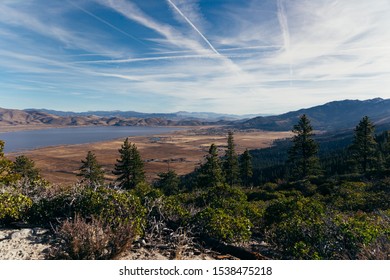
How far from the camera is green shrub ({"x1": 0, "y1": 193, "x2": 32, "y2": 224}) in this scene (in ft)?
27.9

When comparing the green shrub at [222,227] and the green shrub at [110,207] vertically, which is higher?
the green shrub at [110,207]

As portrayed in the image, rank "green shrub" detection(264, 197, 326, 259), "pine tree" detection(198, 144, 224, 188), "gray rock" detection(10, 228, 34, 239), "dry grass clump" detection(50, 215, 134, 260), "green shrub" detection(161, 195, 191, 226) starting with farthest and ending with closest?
"pine tree" detection(198, 144, 224, 188) < "green shrub" detection(161, 195, 191, 226) < "gray rock" detection(10, 228, 34, 239) < "green shrub" detection(264, 197, 326, 259) < "dry grass clump" detection(50, 215, 134, 260)

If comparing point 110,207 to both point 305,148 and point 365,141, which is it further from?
point 365,141

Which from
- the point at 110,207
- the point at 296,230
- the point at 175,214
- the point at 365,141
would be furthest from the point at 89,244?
the point at 365,141

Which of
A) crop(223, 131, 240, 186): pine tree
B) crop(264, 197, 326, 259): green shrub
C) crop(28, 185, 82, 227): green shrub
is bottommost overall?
crop(223, 131, 240, 186): pine tree

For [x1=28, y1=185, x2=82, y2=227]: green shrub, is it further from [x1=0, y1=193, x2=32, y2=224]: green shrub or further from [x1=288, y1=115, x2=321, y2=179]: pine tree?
[x1=288, y1=115, x2=321, y2=179]: pine tree

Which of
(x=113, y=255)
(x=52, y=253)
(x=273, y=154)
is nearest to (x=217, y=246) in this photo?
(x=113, y=255)

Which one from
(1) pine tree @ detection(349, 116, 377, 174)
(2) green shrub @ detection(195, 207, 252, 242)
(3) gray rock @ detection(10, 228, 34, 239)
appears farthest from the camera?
(1) pine tree @ detection(349, 116, 377, 174)

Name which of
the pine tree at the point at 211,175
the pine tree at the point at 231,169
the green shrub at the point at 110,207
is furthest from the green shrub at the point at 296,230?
the pine tree at the point at 231,169

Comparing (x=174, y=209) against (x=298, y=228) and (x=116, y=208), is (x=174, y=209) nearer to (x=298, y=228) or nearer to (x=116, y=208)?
(x=116, y=208)

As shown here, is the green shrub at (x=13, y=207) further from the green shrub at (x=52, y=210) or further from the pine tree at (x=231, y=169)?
the pine tree at (x=231, y=169)

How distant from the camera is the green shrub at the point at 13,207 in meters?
8.52

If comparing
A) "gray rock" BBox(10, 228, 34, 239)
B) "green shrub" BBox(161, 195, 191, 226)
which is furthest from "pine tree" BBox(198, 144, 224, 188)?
"gray rock" BBox(10, 228, 34, 239)

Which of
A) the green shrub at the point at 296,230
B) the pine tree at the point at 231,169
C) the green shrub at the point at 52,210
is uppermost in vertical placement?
the green shrub at the point at 52,210
